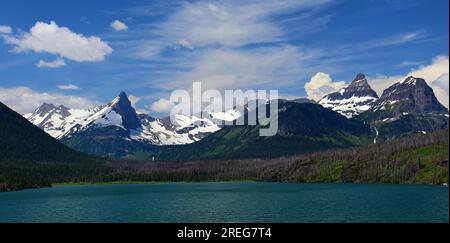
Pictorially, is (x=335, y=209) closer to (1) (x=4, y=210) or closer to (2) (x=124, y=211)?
(2) (x=124, y=211)

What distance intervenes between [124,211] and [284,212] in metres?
59.0

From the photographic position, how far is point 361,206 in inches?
6594

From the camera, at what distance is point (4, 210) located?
613ft

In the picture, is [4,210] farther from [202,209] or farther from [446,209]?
[446,209]
